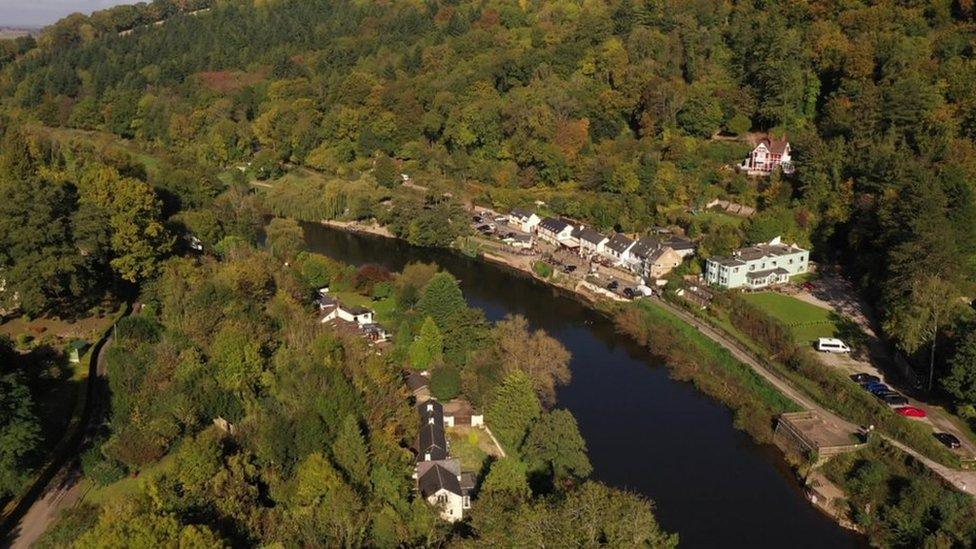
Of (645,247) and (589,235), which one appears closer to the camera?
(645,247)

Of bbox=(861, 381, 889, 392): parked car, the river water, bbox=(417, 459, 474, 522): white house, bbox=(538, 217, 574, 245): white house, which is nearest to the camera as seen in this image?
bbox=(417, 459, 474, 522): white house

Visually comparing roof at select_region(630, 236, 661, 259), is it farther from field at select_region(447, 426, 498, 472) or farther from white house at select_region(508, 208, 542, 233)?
field at select_region(447, 426, 498, 472)

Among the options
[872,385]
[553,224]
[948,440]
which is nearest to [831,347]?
[872,385]

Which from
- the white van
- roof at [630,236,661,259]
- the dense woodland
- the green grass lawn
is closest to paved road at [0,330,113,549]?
the dense woodland

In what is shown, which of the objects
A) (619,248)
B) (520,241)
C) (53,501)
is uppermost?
(53,501)

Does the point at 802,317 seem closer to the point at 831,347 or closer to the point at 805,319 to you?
the point at 805,319

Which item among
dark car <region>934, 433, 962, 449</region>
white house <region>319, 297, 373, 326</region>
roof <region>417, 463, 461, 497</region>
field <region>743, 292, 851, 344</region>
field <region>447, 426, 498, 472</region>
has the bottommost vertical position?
field <region>743, 292, 851, 344</region>

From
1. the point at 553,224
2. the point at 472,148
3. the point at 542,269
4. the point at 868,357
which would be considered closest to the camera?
the point at 868,357
